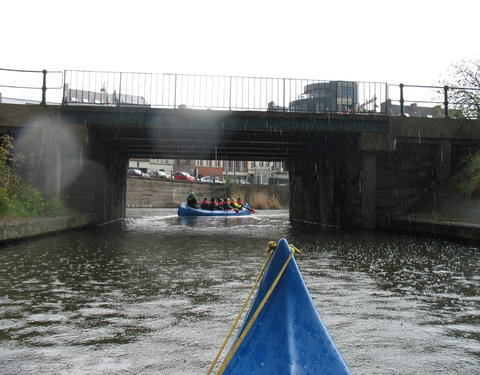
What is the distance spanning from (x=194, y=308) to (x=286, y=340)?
111 inches

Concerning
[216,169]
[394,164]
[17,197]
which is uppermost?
[216,169]

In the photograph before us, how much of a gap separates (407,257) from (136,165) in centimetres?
7292

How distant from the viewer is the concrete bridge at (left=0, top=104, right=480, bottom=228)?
17.0 meters

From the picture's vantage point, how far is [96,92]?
1847 centimetres

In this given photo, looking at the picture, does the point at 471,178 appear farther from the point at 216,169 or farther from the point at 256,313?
the point at 216,169

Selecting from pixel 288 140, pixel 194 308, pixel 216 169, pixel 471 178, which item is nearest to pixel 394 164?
pixel 471 178

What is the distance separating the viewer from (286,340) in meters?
2.48

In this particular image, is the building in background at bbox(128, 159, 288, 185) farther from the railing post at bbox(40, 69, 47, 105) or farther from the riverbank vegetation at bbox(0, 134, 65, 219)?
the riverbank vegetation at bbox(0, 134, 65, 219)

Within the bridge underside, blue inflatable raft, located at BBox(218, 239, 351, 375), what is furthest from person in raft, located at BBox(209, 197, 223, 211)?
blue inflatable raft, located at BBox(218, 239, 351, 375)

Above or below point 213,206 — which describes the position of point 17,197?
above

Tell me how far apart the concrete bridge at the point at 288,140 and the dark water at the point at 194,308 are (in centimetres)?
780

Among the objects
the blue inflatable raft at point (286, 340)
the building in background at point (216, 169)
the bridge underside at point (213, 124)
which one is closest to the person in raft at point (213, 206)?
the bridge underside at point (213, 124)

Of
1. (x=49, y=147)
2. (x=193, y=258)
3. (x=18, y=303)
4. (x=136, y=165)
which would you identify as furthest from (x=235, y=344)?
(x=136, y=165)

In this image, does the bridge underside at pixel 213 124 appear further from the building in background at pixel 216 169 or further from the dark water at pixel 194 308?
the building in background at pixel 216 169
